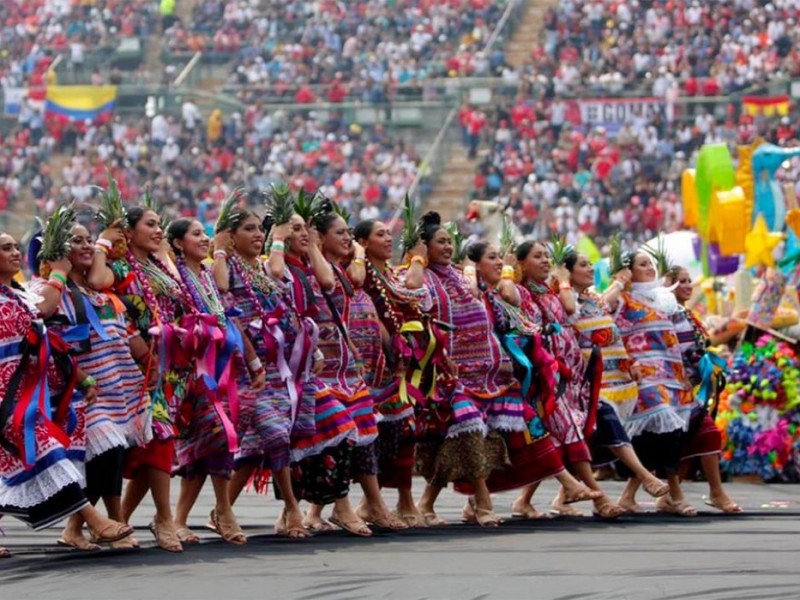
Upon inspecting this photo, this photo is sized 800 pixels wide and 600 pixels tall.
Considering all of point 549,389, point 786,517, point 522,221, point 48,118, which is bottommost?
point 786,517

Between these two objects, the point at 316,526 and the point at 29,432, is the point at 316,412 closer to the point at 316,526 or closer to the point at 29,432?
the point at 316,526

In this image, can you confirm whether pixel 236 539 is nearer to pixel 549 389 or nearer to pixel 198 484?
pixel 198 484

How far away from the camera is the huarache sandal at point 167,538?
9.41 m

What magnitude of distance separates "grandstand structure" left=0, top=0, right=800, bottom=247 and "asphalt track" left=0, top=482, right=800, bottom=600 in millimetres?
19303

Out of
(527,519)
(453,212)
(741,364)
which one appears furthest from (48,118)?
Result: (527,519)

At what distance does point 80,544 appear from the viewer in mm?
9500

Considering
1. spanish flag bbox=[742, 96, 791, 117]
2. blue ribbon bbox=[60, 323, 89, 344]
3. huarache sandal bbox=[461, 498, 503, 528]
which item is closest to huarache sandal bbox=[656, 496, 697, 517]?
huarache sandal bbox=[461, 498, 503, 528]

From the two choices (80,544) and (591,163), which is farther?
(591,163)

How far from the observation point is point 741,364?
15461mm

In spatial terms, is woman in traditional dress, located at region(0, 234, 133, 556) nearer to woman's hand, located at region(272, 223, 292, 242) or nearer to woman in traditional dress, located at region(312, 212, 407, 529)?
woman's hand, located at region(272, 223, 292, 242)

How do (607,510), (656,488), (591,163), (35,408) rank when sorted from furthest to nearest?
(591,163)
(656,488)
(607,510)
(35,408)

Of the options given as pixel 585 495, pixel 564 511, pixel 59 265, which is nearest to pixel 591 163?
pixel 564 511

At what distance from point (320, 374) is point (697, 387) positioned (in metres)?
3.13

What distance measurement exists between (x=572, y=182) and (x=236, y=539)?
21.6 meters
